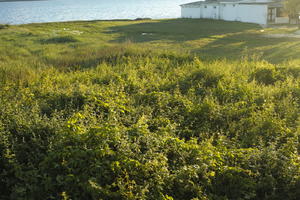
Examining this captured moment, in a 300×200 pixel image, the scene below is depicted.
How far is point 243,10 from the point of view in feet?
134

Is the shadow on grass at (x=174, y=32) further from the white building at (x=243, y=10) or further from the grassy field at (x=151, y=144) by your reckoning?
the grassy field at (x=151, y=144)

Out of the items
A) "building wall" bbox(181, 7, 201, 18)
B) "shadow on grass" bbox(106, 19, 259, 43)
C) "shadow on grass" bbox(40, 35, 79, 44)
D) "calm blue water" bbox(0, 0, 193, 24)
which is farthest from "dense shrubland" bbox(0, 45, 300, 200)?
"calm blue water" bbox(0, 0, 193, 24)

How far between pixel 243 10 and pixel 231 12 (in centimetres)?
264

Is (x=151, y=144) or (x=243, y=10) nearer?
(x=151, y=144)

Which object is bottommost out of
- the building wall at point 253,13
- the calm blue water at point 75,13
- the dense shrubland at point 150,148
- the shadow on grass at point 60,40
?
the dense shrubland at point 150,148

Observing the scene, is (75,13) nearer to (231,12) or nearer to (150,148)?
(231,12)

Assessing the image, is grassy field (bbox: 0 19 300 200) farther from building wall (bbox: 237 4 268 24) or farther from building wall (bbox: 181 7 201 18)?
building wall (bbox: 181 7 201 18)

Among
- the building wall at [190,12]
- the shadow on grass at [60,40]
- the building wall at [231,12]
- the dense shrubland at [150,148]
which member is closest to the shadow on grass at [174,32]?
the shadow on grass at [60,40]

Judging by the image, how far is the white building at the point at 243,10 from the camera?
1490 inches

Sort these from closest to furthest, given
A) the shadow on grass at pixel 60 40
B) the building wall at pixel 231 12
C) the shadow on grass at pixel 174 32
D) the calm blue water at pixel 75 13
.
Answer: the shadow on grass at pixel 60 40 < the shadow on grass at pixel 174 32 < the building wall at pixel 231 12 < the calm blue water at pixel 75 13

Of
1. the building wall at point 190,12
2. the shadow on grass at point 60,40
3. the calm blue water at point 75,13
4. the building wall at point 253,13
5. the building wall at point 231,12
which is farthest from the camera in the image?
the calm blue water at point 75,13

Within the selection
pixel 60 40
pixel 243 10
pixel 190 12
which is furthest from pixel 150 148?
pixel 190 12

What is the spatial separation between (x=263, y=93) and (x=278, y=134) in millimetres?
2399

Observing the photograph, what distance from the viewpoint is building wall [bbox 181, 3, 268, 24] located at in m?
38.1
